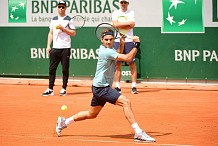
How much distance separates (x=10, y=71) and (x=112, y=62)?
31.4 feet

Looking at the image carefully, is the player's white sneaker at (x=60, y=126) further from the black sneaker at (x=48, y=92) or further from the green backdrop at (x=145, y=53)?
the green backdrop at (x=145, y=53)

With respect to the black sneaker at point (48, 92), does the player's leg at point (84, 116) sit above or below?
above

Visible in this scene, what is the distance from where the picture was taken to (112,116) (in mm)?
12664

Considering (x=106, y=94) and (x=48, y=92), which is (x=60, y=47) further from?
(x=106, y=94)

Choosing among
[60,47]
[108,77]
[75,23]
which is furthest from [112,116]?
[75,23]

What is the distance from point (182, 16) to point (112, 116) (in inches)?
216

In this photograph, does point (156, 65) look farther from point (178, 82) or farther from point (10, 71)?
point (10, 71)

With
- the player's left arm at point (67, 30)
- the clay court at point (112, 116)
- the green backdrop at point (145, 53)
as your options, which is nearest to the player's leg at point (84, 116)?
the clay court at point (112, 116)

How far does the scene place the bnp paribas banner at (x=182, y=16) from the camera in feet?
56.6

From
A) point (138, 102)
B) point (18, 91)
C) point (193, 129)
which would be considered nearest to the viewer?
point (193, 129)

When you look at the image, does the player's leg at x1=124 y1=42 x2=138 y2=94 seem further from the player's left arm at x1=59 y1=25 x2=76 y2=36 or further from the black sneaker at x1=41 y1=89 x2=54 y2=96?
the black sneaker at x1=41 y1=89 x2=54 y2=96

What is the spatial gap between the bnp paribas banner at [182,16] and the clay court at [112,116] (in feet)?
4.52

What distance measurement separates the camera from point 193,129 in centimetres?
1102

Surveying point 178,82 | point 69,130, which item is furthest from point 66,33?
point 69,130
